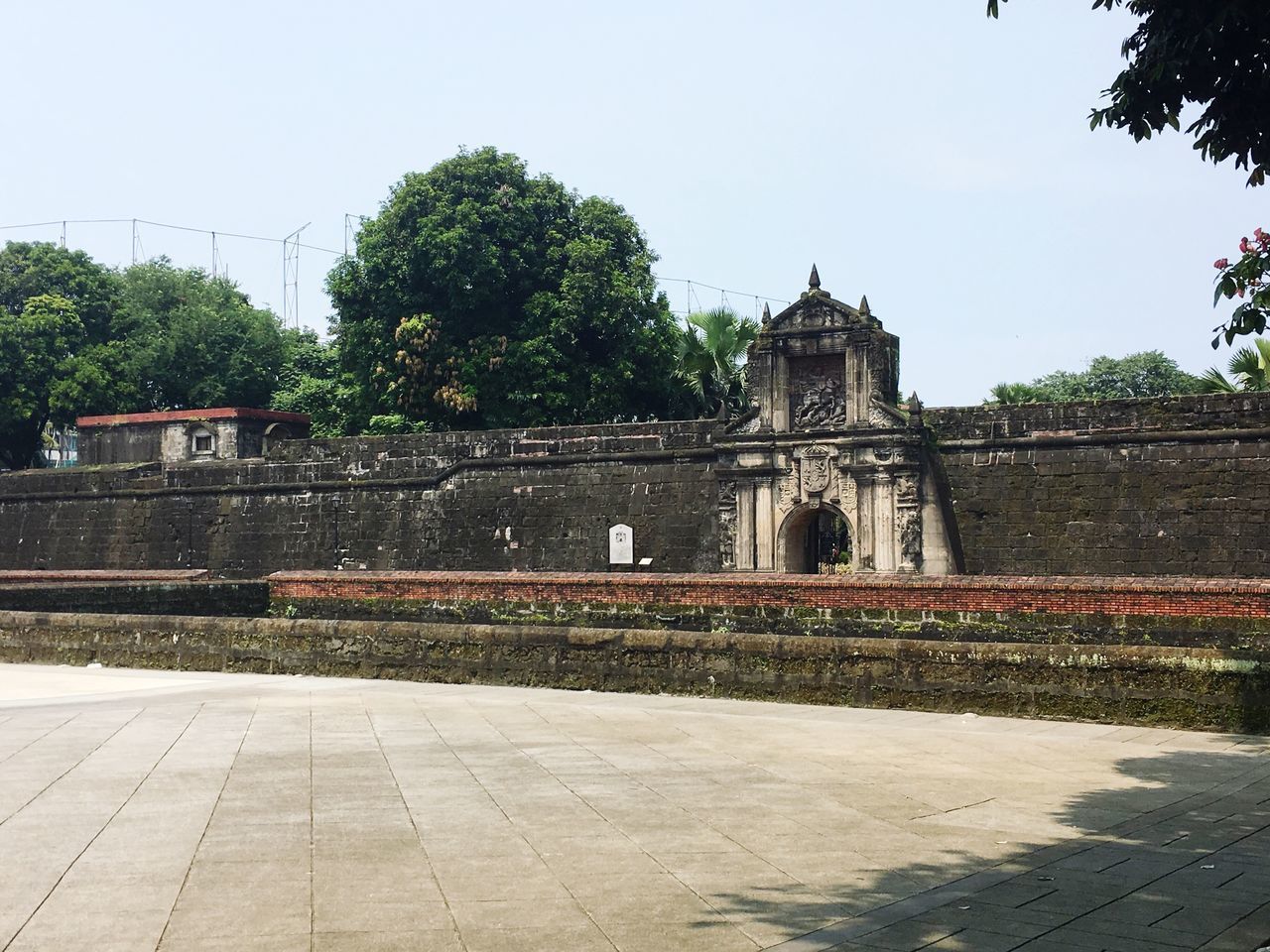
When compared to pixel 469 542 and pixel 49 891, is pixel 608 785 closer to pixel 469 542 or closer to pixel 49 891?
pixel 49 891

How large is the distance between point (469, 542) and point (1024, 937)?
2070 cm

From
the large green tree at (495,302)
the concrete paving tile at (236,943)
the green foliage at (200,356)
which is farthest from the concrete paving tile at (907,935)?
the green foliage at (200,356)

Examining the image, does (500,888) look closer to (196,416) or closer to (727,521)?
(727,521)

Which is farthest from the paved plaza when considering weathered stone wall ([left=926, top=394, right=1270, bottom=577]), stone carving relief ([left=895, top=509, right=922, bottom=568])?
stone carving relief ([left=895, top=509, right=922, bottom=568])

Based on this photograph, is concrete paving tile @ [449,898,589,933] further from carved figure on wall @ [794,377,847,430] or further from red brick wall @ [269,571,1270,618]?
carved figure on wall @ [794,377,847,430]

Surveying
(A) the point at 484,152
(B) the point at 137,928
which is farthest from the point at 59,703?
(A) the point at 484,152

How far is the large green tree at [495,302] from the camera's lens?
30984mm

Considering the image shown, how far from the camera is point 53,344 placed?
3891 centimetres

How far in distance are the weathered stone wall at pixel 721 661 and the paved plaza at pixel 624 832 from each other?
379 mm

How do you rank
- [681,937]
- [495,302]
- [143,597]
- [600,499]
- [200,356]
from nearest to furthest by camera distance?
[681,937], [143,597], [600,499], [495,302], [200,356]

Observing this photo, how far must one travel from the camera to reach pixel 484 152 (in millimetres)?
Result: 32062

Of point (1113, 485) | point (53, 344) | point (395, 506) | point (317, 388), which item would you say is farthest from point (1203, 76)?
point (53, 344)

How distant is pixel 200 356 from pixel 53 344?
6.04m

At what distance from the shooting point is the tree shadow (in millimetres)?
4652
